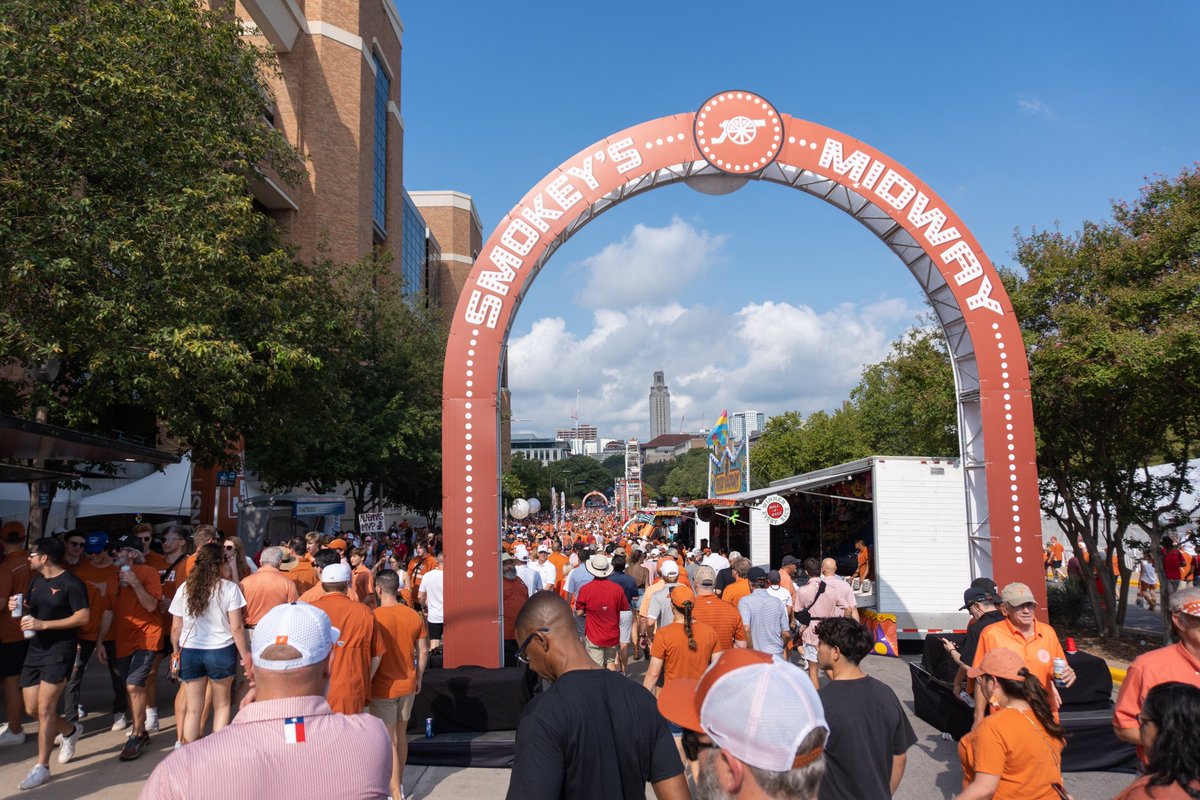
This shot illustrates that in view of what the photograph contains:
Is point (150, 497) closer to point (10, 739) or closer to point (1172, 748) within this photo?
point (10, 739)

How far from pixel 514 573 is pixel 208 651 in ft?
12.9

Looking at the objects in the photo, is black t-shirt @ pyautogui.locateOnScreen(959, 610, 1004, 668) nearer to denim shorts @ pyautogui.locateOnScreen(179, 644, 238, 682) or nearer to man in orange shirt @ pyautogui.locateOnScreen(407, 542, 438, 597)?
denim shorts @ pyautogui.locateOnScreen(179, 644, 238, 682)

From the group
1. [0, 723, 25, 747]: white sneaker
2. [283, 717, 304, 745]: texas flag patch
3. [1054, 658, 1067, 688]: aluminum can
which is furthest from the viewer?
[0, 723, 25, 747]: white sneaker

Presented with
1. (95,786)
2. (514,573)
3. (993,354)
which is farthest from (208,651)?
(993,354)

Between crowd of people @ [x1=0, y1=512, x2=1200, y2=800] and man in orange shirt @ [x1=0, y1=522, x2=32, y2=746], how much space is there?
0.02m

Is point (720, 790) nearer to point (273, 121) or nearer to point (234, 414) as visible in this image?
point (234, 414)

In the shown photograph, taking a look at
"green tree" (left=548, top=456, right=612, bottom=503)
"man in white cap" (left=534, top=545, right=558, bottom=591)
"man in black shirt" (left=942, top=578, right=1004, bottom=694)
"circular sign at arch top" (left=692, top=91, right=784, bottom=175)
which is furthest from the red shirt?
"green tree" (left=548, top=456, right=612, bottom=503)

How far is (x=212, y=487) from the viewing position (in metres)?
24.4

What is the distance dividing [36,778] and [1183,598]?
7.52 metres

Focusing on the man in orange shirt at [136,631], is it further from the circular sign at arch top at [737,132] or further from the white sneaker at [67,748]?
the circular sign at arch top at [737,132]

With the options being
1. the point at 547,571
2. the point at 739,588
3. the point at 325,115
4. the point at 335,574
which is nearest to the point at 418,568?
the point at 547,571

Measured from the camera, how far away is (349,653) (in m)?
5.00

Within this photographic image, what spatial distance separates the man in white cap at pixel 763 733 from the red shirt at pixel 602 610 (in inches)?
262

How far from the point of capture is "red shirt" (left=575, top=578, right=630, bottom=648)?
8188mm
